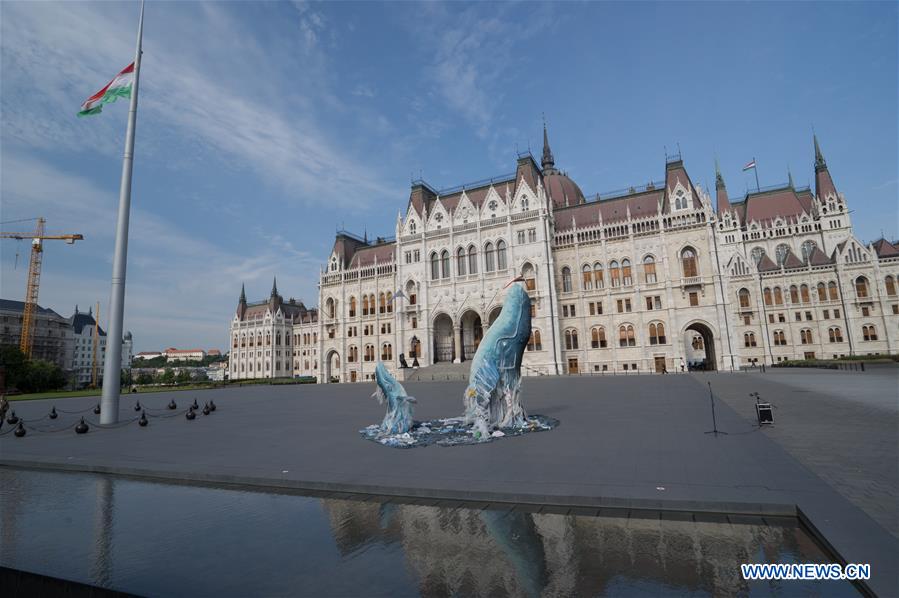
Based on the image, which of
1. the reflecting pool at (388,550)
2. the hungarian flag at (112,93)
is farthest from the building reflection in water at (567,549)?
the hungarian flag at (112,93)

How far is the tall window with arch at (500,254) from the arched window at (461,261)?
4065 millimetres

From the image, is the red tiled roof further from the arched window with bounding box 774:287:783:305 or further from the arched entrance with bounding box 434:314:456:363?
the arched window with bounding box 774:287:783:305

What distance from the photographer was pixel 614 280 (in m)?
47.4

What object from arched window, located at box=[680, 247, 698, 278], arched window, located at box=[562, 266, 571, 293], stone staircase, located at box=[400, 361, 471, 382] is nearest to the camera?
stone staircase, located at box=[400, 361, 471, 382]

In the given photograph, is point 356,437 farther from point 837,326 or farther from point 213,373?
point 213,373

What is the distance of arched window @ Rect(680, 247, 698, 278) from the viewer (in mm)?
44500

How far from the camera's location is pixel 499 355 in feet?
40.1

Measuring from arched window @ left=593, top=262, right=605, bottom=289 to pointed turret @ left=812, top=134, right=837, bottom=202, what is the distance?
38440mm

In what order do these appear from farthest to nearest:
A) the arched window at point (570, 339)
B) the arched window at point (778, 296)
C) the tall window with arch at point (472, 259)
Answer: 1. the arched window at point (778, 296)
2. the tall window with arch at point (472, 259)
3. the arched window at point (570, 339)

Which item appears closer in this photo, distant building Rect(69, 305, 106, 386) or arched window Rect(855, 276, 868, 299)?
arched window Rect(855, 276, 868, 299)

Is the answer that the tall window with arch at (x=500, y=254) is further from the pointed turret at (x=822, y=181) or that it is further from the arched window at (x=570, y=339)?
the pointed turret at (x=822, y=181)

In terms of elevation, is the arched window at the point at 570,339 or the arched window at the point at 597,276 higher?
the arched window at the point at 597,276

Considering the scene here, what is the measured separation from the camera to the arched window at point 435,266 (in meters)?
54.0

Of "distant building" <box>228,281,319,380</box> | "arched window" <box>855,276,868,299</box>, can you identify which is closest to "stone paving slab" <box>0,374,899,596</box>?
"arched window" <box>855,276,868,299</box>
